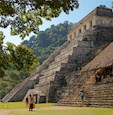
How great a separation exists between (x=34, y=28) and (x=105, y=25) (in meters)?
26.8

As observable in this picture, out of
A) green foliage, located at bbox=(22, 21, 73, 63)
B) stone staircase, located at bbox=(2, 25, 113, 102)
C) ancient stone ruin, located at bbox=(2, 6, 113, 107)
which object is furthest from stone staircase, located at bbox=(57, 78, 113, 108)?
green foliage, located at bbox=(22, 21, 73, 63)

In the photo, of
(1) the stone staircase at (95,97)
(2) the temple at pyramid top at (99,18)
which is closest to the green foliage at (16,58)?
(1) the stone staircase at (95,97)

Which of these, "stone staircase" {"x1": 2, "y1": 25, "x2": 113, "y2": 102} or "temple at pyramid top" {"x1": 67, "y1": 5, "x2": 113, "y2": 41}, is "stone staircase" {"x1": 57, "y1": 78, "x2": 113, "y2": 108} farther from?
"temple at pyramid top" {"x1": 67, "y1": 5, "x2": 113, "y2": 41}

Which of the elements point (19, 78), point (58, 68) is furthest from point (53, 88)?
point (19, 78)

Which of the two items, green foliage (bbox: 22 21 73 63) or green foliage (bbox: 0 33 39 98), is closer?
green foliage (bbox: 0 33 39 98)

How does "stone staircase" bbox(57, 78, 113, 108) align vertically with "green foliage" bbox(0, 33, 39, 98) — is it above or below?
below

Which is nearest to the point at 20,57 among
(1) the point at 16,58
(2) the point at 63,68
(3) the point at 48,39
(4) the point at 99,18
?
(1) the point at 16,58

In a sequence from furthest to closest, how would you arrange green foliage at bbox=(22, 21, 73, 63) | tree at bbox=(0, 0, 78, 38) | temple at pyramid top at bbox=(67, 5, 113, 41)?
green foliage at bbox=(22, 21, 73, 63) < temple at pyramid top at bbox=(67, 5, 113, 41) < tree at bbox=(0, 0, 78, 38)

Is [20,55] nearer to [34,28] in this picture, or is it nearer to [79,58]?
[34,28]

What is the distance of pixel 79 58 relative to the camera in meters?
30.3

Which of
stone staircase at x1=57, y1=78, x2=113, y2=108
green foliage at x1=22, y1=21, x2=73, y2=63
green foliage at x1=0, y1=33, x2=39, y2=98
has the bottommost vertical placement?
stone staircase at x1=57, y1=78, x2=113, y2=108

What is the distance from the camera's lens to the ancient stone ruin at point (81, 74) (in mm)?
20266

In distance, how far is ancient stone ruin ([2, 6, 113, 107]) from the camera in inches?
798

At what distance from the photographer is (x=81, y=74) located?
26156mm
